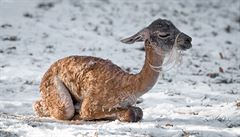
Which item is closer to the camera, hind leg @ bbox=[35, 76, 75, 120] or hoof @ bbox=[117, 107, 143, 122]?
hoof @ bbox=[117, 107, 143, 122]

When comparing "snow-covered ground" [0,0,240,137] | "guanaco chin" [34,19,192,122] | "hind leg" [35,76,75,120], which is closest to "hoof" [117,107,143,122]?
"guanaco chin" [34,19,192,122]

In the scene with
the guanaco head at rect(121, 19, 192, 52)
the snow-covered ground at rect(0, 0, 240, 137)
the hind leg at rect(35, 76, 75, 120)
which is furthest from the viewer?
the hind leg at rect(35, 76, 75, 120)

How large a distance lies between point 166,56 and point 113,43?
648 centimetres

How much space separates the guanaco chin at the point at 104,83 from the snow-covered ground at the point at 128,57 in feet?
0.63

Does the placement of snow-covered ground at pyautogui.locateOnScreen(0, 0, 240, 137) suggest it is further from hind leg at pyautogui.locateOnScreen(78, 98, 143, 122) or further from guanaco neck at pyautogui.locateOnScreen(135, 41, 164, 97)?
guanaco neck at pyautogui.locateOnScreen(135, 41, 164, 97)

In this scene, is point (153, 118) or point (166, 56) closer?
point (166, 56)

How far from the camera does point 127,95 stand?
5691mm

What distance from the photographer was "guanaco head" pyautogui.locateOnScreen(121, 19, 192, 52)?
18.2ft

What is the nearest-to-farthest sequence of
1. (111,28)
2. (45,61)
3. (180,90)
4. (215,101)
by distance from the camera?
(215,101)
(180,90)
(45,61)
(111,28)

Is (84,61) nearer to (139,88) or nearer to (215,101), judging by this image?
(139,88)

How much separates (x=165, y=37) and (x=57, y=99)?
1.41 metres

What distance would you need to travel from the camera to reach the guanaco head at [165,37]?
5.55m

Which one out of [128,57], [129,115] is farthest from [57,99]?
[128,57]

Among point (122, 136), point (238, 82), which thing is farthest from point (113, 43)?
point (122, 136)
